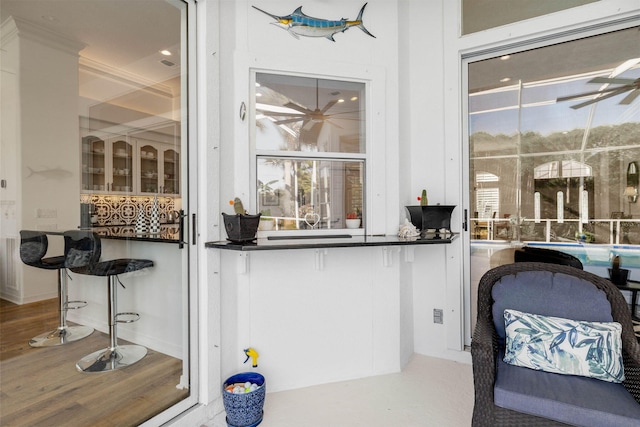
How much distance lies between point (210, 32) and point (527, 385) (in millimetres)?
2447

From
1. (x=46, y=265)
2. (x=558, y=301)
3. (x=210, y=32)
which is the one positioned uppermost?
(x=210, y=32)

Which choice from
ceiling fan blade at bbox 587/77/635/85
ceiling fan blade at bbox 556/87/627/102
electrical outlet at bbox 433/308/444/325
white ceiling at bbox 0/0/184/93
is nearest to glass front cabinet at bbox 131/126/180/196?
white ceiling at bbox 0/0/184/93

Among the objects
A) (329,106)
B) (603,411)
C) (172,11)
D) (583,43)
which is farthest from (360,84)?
(603,411)

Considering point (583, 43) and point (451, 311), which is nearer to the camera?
point (583, 43)

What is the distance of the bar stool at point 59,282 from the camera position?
1.29 metres

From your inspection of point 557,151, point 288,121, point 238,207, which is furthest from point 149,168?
point 557,151

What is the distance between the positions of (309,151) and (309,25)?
84cm

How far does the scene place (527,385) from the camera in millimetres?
1496

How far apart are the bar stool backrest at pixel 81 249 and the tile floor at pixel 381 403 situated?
3.73 feet

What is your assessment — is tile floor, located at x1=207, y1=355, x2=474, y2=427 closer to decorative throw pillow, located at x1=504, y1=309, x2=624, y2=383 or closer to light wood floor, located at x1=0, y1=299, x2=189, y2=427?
light wood floor, located at x1=0, y1=299, x2=189, y2=427

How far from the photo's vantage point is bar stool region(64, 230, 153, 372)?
1503mm

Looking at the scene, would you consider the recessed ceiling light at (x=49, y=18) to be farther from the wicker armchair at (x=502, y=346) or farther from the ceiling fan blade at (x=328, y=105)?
A: the wicker armchair at (x=502, y=346)

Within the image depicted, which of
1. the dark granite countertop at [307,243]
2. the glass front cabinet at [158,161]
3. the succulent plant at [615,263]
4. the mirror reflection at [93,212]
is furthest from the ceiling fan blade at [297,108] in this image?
the succulent plant at [615,263]

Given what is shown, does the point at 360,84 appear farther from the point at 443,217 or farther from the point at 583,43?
the point at 583,43
